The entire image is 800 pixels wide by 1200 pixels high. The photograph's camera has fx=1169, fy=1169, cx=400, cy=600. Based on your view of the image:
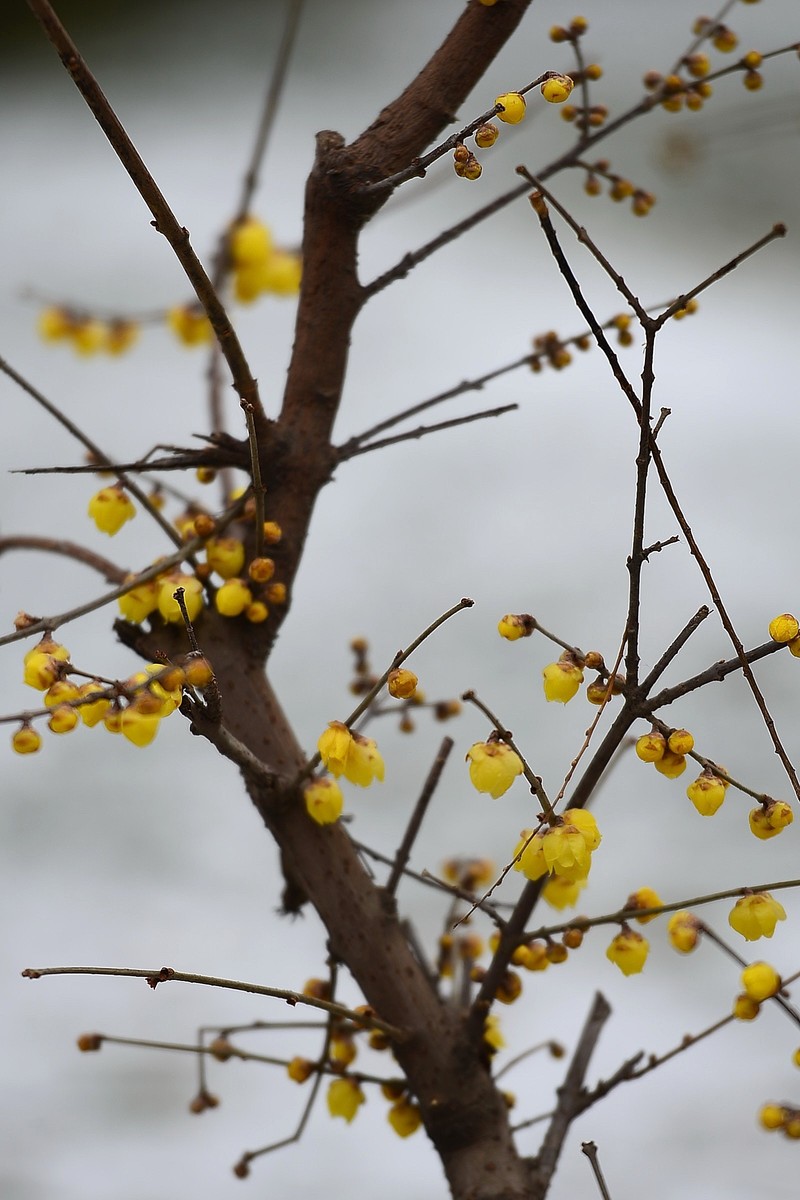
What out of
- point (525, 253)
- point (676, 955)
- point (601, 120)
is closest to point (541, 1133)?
point (676, 955)

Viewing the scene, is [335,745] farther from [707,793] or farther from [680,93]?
[680,93]

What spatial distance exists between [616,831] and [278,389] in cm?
67

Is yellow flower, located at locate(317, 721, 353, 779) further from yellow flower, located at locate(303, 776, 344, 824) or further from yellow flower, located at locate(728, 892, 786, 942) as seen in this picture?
yellow flower, located at locate(728, 892, 786, 942)

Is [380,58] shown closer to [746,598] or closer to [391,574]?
[391,574]

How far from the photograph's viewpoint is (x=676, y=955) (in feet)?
3.28

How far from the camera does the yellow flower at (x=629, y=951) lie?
492 millimetres

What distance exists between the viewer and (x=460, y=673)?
1.16 meters

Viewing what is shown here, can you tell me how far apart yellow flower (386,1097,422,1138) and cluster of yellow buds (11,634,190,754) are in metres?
0.26

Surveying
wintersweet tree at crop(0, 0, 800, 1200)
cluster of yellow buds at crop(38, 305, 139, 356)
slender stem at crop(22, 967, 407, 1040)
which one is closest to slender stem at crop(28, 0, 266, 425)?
wintersweet tree at crop(0, 0, 800, 1200)

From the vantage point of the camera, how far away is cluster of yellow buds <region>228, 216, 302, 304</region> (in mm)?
866

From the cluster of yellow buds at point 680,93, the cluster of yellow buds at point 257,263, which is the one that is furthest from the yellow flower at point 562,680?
the cluster of yellow buds at point 257,263

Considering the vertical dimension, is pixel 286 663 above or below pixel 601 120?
above

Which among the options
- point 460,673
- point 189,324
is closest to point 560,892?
point 189,324

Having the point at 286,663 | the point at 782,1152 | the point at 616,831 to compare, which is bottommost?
the point at 782,1152
